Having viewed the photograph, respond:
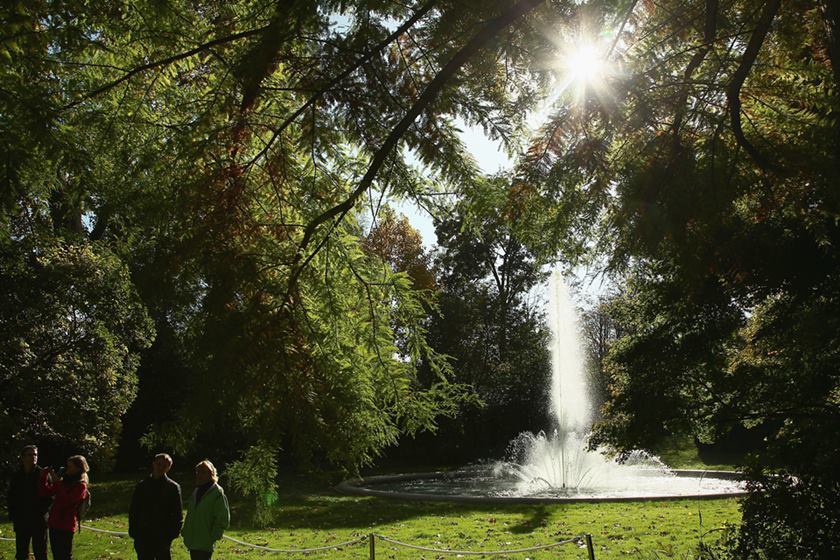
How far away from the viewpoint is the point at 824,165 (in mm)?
3734

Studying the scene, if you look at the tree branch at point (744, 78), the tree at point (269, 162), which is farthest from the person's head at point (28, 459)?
the tree branch at point (744, 78)

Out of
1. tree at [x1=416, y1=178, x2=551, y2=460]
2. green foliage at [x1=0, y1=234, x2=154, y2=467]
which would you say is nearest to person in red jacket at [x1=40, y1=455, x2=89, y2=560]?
green foliage at [x1=0, y1=234, x2=154, y2=467]

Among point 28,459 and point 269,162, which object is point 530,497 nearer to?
point 28,459

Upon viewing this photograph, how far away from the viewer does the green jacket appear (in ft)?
18.6

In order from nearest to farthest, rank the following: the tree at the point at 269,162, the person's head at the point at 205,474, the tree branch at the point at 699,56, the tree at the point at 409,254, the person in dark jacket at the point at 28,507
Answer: the tree at the point at 269,162 → the tree branch at the point at 699,56 → the person's head at the point at 205,474 → the person in dark jacket at the point at 28,507 → the tree at the point at 409,254

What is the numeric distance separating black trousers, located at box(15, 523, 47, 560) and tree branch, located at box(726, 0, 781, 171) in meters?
7.47

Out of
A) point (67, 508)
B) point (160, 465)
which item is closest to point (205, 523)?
point (160, 465)

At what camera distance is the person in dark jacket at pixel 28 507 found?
23.8ft

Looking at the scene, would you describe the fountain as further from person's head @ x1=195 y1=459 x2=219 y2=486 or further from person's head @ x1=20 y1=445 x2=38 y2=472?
person's head @ x1=20 y1=445 x2=38 y2=472

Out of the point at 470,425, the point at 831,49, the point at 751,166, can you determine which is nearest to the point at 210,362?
the point at 751,166

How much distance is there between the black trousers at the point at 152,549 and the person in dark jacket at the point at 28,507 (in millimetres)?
1902

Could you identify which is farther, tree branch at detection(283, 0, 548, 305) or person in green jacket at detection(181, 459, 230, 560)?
person in green jacket at detection(181, 459, 230, 560)

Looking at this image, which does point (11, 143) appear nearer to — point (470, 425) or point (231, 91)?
point (231, 91)

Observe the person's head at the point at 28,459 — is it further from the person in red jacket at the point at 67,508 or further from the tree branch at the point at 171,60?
the tree branch at the point at 171,60
